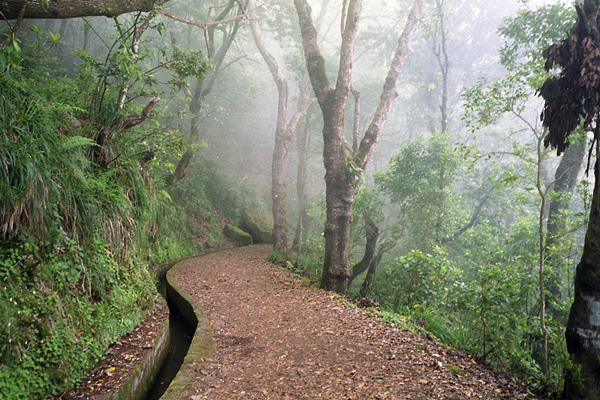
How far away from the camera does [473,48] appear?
92.6 feet

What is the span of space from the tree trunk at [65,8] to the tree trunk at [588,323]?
6288 millimetres

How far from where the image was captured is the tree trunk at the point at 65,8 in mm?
4203

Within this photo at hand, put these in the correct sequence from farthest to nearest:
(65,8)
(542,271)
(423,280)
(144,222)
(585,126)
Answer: (423,280)
(144,222)
(542,271)
(65,8)
(585,126)

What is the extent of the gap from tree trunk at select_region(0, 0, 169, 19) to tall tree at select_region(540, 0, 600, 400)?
5.65 meters

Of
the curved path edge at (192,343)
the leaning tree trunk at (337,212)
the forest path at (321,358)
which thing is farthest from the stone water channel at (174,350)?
the leaning tree trunk at (337,212)

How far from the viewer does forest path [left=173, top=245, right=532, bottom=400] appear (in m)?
3.41

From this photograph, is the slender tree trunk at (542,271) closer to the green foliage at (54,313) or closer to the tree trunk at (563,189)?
the tree trunk at (563,189)

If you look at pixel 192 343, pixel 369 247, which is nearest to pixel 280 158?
pixel 369 247

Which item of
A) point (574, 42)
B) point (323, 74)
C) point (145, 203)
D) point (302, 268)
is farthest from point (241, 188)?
point (574, 42)

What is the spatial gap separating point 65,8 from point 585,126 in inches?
247

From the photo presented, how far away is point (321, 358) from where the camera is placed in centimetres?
420

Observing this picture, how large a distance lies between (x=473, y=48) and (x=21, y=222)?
32666mm

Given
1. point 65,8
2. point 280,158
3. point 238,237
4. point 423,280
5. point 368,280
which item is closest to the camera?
point 65,8

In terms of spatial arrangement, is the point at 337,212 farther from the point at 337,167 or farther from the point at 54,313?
the point at 54,313
